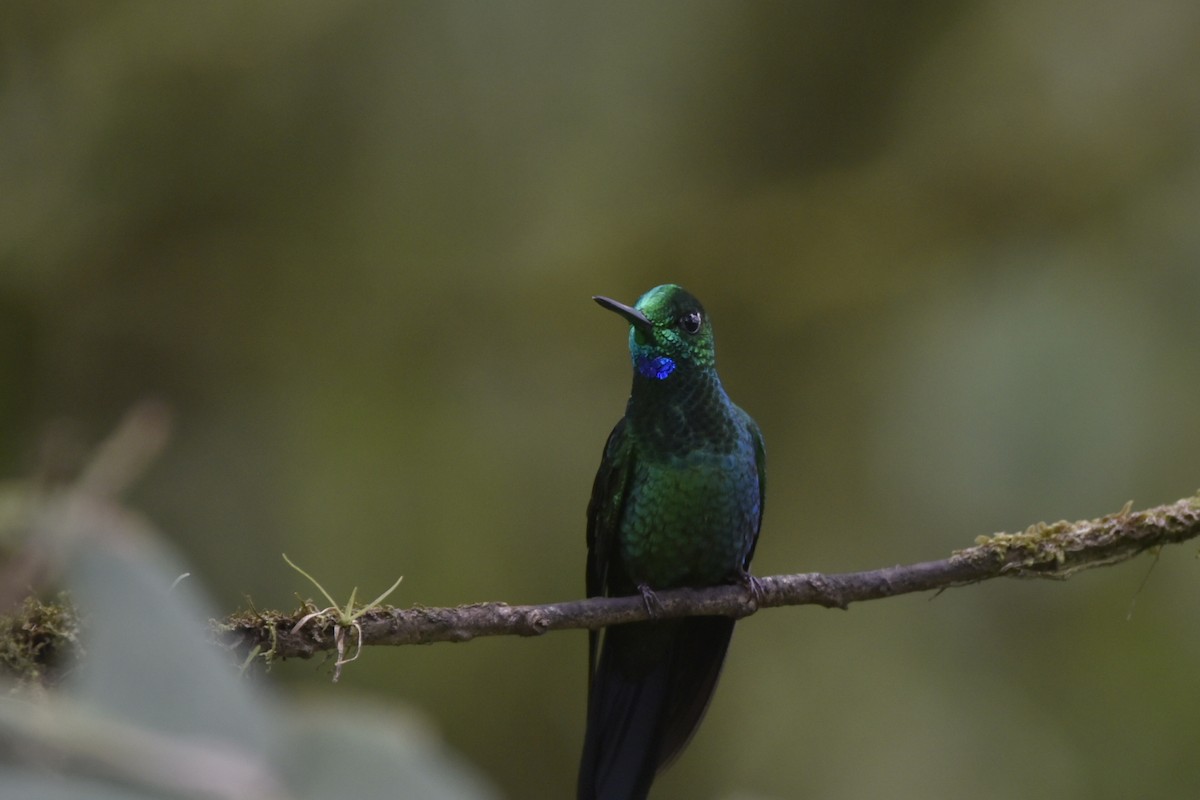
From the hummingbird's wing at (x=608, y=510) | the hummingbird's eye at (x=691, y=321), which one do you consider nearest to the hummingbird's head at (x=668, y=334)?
the hummingbird's eye at (x=691, y=321)

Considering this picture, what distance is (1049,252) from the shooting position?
16.6 feet

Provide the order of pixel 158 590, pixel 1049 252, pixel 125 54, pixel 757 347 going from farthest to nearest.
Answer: pixel 757 347 → pixel 1049 252 → pixel 125 54 → pixel 158 590

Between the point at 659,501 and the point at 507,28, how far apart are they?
2.91 m

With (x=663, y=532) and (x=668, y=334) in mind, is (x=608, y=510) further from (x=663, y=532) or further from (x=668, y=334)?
(x=668, y=334)

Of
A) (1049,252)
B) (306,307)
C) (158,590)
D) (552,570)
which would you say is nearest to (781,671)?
(552,570)

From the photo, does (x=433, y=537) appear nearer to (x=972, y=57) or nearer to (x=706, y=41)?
(x=706, y=41)

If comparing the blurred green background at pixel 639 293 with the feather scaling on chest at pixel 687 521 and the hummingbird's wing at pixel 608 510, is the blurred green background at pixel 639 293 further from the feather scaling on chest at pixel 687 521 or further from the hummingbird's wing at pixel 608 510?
the feather scaling on chest at pixel 687 521

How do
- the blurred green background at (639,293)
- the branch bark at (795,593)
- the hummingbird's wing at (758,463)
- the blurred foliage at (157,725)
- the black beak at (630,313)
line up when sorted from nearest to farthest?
the blurred foliage at (157,725)
the branch bark at (795,593)
the black beak at (630,313)
the hummingbird's wing at (758,463)
the blurred green background at (639,293)

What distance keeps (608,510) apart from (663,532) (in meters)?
0.19

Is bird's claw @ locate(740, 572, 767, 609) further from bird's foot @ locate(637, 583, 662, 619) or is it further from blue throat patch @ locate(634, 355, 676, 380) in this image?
blue throat patch @ locate(634, 355, 676, 380)

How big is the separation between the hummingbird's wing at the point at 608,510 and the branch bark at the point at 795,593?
30 centimetres

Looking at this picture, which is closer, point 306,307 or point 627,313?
point 627,313

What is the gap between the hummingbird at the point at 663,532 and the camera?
272 centimetres

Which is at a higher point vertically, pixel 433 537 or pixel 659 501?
pixel 659 501
